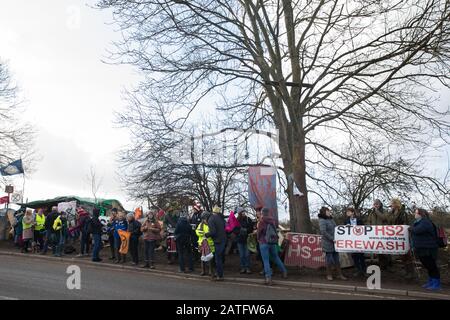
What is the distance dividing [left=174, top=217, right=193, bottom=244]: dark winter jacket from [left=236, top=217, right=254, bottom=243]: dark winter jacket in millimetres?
1518

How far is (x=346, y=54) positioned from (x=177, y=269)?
9314 mm

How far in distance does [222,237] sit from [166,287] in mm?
2242

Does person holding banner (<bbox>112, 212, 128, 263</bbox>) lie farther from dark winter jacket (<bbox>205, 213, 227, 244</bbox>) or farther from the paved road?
dark winter jacket (<bbox>205, 213, 227, 244</bbox>)

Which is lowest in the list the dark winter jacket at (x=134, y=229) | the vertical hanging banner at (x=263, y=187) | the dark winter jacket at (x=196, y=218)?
the dark winter jacket at (x=134, y=229)

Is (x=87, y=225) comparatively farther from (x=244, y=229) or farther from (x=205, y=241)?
(x=244, y=229)

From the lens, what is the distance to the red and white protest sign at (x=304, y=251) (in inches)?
548

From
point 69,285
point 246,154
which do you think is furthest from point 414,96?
point 69,285

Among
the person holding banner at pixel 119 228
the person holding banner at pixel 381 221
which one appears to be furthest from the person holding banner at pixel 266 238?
the person holding banner at pixel 119 228

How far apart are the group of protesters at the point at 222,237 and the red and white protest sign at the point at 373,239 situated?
261 millimetres

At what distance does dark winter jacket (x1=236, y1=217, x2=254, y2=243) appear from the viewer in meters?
13.8

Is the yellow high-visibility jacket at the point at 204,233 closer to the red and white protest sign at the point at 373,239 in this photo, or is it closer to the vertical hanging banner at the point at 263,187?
the red and white protest sign at the point at 373,239

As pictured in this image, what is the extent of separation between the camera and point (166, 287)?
11117mm

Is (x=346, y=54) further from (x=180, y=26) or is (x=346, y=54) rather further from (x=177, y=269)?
(x=177, y=269)

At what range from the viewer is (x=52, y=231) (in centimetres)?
1803
